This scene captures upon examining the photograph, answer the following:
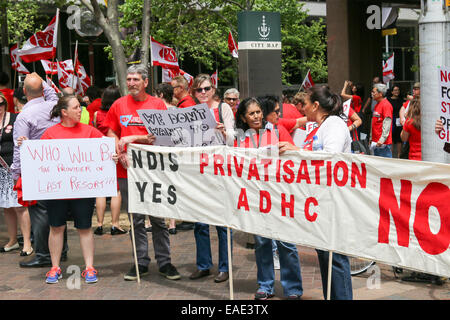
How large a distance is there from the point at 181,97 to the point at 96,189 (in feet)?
6.87

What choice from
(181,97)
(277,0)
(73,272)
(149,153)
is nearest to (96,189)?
(149,153)

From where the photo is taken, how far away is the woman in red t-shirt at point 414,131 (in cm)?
723

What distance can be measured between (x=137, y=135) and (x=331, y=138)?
94.8 inches

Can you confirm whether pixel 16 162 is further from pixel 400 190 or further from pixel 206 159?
pixel 400 190

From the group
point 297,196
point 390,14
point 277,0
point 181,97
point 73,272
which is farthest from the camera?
point 277,0

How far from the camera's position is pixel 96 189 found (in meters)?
6.61

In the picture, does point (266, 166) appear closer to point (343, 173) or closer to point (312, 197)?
point (312, 197)

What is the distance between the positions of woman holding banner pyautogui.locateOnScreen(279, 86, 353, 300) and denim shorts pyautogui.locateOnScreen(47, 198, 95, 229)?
249 cm

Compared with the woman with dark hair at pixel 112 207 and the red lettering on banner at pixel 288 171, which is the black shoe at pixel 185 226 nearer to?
the woman with dark hair at pixel 112 207

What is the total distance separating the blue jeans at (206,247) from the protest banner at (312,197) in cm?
61

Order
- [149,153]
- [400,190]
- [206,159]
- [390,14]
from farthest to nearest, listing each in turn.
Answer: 1. [390,14]
2. [149,153]
3. [206,159]
4. [400,190]

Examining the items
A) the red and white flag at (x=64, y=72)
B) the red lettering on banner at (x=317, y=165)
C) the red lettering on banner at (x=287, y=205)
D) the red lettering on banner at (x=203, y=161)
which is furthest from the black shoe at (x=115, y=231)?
the red and white flag at (x=64, y=72)

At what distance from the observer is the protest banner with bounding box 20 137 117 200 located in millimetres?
6574

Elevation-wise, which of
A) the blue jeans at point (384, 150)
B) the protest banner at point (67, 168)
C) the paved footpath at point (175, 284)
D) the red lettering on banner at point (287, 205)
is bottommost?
the paved footpath at point (175, 284)
